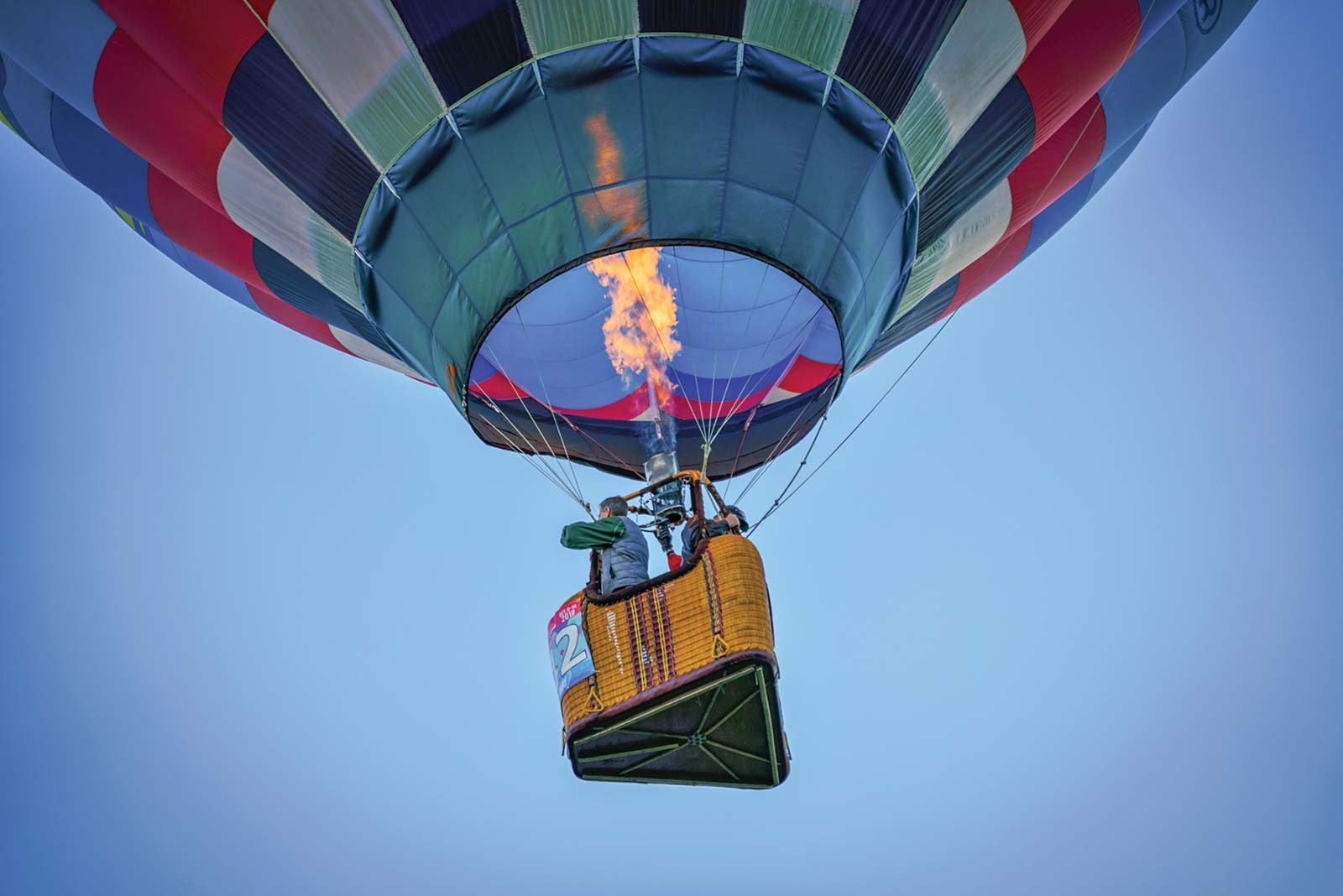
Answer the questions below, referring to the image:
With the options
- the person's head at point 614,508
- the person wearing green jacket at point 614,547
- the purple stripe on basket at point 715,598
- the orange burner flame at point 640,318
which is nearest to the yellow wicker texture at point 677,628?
the purple stripe on basket at point 715,598

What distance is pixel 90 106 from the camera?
5.56 m

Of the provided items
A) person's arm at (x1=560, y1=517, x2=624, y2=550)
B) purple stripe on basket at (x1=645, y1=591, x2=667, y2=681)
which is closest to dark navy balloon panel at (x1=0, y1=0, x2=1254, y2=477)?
person's arm at (x1=560, y1=517, x2=624, y2=550)

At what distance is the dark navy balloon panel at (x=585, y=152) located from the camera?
4.81 metres

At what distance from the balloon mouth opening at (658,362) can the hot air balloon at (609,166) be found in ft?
0.06

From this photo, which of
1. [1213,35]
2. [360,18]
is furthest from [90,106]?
[1213,35]

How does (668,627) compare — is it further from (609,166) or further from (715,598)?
(609,166)

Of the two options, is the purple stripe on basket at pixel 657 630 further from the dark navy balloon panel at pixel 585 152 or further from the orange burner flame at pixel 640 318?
the orange burner flame at pixel 640 318

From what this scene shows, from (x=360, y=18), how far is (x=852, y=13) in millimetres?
1870

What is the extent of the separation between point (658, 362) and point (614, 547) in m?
1.52

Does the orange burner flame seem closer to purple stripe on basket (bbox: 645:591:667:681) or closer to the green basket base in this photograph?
purple stripe on basket (bbox: 645:591:667:681)

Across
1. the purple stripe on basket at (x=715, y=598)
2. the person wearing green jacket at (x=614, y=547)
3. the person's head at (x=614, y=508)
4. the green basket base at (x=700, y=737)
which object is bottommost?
the green basket base at (x=700, y=737)

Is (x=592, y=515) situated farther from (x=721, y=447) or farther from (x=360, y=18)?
(x=360, y=18)

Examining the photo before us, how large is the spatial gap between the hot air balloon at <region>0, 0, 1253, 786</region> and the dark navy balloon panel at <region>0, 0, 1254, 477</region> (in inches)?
0.5

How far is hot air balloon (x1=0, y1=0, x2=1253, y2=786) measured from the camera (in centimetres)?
474
